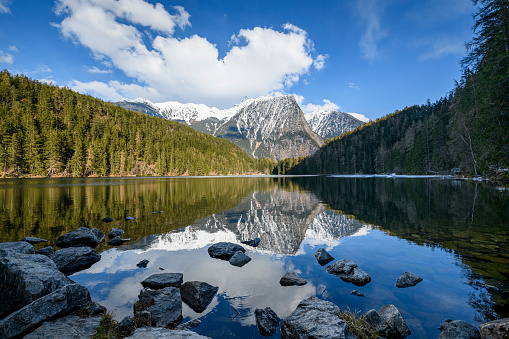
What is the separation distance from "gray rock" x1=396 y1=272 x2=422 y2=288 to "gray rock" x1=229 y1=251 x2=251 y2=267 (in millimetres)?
6570

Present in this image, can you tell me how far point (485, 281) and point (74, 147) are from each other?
6304 inches

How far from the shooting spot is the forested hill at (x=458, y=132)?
1043 inches

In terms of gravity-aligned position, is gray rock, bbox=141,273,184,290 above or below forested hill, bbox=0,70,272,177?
below

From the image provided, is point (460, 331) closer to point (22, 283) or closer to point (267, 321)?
point (267, 321)

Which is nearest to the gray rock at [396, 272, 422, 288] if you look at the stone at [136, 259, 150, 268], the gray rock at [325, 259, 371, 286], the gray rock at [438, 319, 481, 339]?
the gray rock at [325, 259, 371, 286]

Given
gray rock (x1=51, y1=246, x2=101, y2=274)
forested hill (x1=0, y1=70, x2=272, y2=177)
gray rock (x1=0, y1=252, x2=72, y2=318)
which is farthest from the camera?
forested hill (x1=0, y1=70, x2=272, y2=177)

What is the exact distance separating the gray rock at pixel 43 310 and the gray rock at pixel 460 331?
31.5 ft

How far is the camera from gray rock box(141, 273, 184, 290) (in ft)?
27.7

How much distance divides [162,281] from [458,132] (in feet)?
262

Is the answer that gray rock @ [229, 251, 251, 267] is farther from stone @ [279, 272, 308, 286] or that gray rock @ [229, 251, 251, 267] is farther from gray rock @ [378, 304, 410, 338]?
gray rock @ [378, 304, 410, 338]

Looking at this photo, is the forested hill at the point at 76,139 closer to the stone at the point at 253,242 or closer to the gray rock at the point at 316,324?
the stone at the point at 253,242

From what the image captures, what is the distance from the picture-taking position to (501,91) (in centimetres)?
2608

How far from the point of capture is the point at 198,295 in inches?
293

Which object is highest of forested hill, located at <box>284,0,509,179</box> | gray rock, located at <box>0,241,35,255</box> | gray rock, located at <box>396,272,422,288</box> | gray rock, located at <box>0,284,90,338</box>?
forested hill, located at <box>284,0,509,179</box>
